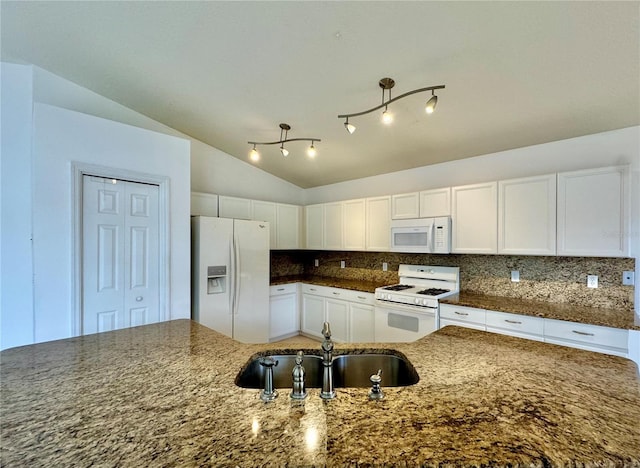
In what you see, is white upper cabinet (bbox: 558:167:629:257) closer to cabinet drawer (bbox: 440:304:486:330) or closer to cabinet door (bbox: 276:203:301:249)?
cabinet drawer (bbox: 440:304:486:330)

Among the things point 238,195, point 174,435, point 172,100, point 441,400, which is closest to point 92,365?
point 174,435

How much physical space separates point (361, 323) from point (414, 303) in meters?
0.91

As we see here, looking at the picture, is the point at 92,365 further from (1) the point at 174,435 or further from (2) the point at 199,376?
(1) the point at 174,435

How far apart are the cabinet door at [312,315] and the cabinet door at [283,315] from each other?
0.47 ft

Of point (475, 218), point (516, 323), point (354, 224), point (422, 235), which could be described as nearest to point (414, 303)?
point (422, 235)

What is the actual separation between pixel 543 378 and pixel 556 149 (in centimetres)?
271

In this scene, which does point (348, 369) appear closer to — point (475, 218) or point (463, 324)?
point (463, 324)

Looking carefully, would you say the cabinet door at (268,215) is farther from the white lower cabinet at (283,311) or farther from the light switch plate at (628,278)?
the light switch plate at (628,278)

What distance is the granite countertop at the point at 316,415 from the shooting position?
30.3 inches

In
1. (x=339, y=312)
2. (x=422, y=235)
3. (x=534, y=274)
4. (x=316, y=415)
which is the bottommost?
(x=339, y=312)

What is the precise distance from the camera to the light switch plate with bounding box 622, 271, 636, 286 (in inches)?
100.0

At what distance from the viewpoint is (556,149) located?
9.64 ft

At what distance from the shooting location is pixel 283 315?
14.6ft

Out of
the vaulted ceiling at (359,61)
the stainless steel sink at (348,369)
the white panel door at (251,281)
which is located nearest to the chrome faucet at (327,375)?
the stainless steel sink at (348,369)
